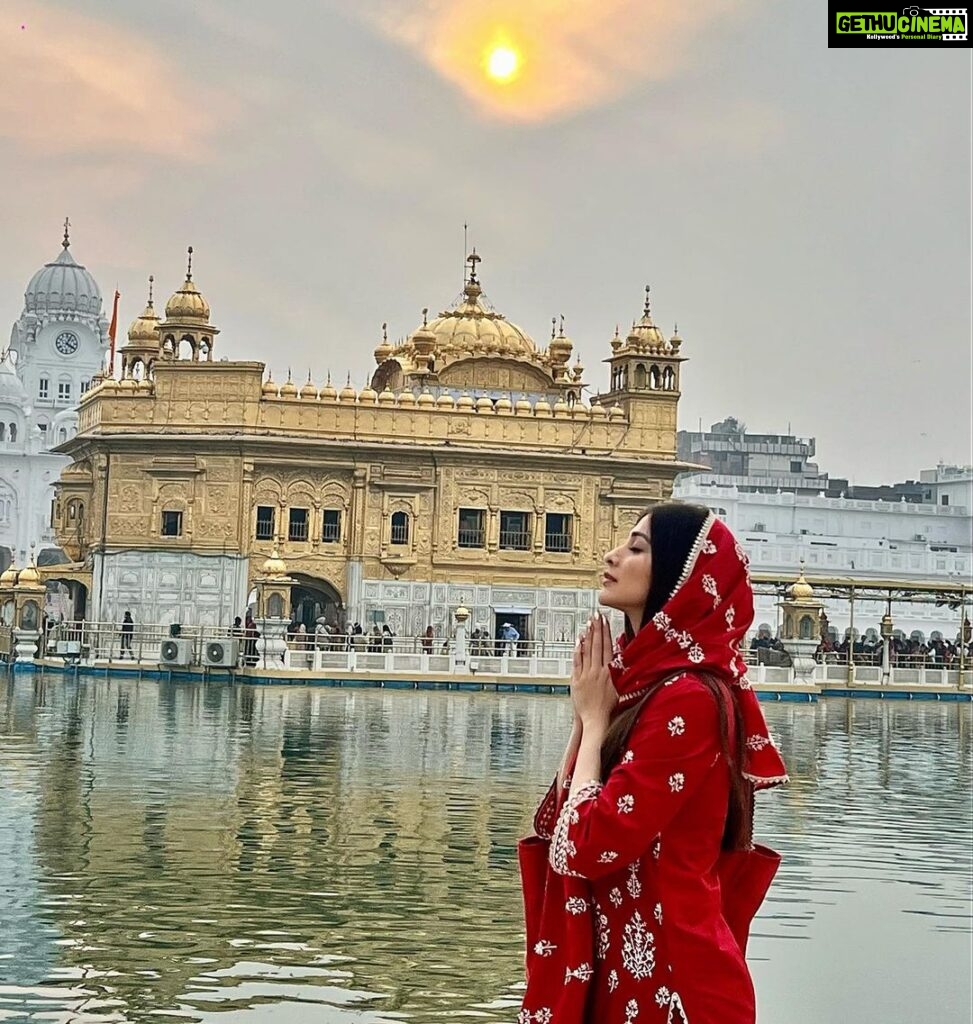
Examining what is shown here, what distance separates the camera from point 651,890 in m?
3.71

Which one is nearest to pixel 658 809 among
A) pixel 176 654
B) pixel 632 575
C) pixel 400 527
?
pixel 632 575

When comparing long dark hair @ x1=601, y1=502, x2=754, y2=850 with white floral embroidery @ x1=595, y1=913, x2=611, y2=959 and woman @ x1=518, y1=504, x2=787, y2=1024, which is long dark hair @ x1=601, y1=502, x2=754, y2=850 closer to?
woman @ x1=518, y1=504, x2=787, y2=1024

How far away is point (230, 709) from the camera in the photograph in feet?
83.1

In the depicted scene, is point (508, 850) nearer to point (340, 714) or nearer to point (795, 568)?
point (340, 714)

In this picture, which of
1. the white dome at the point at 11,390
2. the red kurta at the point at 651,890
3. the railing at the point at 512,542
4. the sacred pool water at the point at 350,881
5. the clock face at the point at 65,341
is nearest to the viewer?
the red kurta at the point at 651,890

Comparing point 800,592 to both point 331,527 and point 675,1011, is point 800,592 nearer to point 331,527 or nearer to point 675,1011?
point 331,527

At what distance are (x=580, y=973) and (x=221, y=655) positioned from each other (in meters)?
31.8

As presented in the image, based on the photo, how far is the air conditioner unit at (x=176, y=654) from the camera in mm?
35531

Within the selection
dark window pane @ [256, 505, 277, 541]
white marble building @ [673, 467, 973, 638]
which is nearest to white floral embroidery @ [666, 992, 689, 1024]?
dark window pane @ [256, 505, 277, 541]

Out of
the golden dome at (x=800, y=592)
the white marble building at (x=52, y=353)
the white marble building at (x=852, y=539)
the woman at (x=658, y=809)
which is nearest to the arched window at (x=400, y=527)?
the golden dome at (x=800, y=592)

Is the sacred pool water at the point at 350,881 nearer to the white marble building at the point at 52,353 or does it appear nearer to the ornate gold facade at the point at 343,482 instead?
the ornate gold facade at the point at 343,482

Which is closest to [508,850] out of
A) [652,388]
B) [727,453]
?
[652,388]

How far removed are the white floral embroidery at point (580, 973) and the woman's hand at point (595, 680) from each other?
450mm

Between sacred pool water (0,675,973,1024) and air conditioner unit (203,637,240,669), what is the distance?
14598 millimetres
